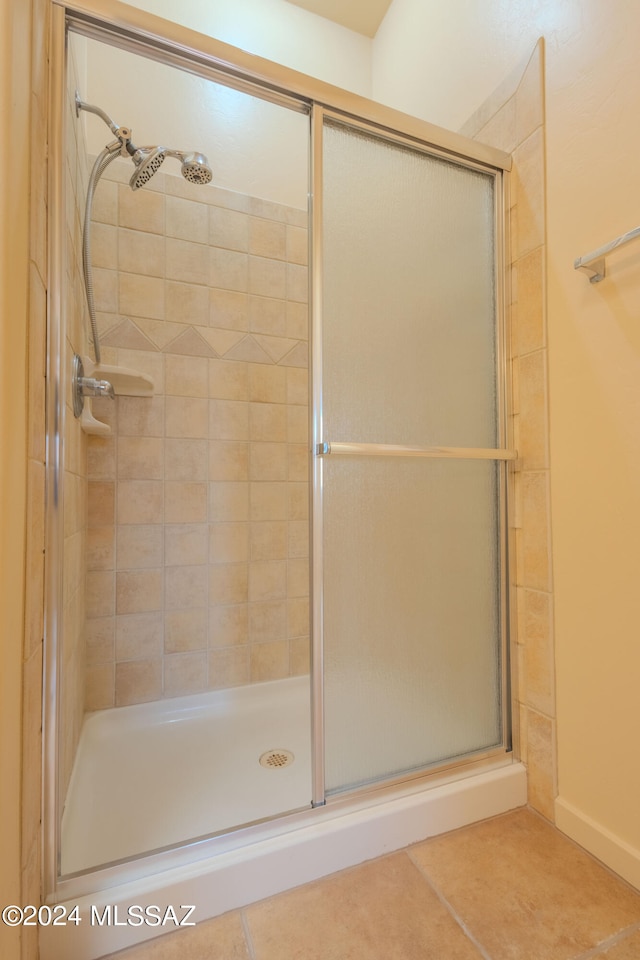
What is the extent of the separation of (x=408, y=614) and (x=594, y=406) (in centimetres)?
62

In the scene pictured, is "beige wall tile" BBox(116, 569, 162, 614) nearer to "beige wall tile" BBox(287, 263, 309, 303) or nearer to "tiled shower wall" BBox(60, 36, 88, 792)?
"tiled shower wall" BBox(60, 36, 88, 792)

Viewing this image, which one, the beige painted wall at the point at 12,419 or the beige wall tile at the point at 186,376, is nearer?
the beige painted wall at the point at 12,419

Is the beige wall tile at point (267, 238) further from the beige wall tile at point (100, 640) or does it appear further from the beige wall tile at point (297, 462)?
the beige wall tile at point (100, 640)

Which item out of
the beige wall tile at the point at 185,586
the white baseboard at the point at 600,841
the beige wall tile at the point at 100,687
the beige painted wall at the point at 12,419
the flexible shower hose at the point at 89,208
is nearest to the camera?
the beige painted wall at the point at 12,419

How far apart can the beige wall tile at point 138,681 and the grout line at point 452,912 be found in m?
0.96

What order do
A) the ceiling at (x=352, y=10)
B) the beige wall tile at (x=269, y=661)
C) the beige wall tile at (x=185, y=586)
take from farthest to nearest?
the ceiling at (x=352, y=10)
the beige wall tile at (x=269, y=661)
the beige wall tile at (x=185, y=586)

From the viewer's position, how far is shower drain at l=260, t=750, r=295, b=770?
1.28 metres

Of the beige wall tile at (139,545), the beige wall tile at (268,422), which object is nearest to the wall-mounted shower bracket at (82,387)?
the beige wall tile at (139,545)

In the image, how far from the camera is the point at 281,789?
1.17 m

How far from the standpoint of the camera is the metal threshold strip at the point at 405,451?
36.4 inches

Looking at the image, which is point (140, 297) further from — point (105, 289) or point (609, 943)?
point (609, 943)

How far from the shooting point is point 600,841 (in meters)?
0.90

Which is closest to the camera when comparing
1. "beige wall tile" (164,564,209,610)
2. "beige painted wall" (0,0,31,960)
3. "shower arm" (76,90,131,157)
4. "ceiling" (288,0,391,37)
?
"beige painted wall" (0,0,31,960)

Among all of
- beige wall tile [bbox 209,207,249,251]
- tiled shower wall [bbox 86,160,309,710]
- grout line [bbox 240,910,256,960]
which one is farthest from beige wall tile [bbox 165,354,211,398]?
grout line [bbox 240,910,256,960]
